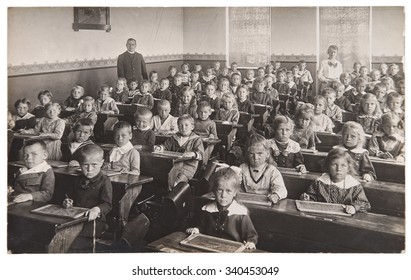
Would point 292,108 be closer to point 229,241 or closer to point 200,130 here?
point 200,130

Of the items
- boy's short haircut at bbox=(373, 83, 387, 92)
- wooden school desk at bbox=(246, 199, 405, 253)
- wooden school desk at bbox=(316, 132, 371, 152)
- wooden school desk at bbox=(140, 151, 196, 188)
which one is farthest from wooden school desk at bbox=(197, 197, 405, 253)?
boy's short haircut at bbox=(373, 83, 387, 92)

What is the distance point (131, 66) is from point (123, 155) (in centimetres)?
194

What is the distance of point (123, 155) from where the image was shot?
2.64 meters

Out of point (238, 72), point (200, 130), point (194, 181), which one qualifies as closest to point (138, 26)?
point (200, 130)

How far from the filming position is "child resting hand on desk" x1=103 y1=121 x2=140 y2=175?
8.59 ft

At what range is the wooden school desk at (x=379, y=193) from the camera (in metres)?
2.01

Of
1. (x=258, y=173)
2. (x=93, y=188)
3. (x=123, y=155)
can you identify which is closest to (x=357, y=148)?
(x=258, y=173)

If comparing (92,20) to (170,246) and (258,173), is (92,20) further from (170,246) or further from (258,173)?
(170,246)

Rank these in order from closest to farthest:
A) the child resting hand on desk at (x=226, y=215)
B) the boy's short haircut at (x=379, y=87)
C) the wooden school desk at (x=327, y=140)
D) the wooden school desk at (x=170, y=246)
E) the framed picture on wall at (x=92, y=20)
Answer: the wooden school desk at (x=170, y=246)
the child resting hand on desk at (x=226, y=215)
the wooden school desk at (x=327, y=140)
the framed picture on wall at (x=92, y=20)
the boy's short haircut at (x=379, y=87)

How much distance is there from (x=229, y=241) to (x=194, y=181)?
1017mm

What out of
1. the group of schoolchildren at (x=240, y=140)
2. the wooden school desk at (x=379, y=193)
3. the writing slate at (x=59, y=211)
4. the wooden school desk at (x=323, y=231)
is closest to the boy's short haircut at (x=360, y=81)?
the group of schoolchildren at (x=240, y=140)

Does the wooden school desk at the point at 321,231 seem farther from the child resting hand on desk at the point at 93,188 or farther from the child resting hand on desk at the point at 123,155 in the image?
the child resting hand on desk at the point at 123,155

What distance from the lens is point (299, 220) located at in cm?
180

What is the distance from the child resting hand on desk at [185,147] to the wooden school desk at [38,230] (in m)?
0.90
